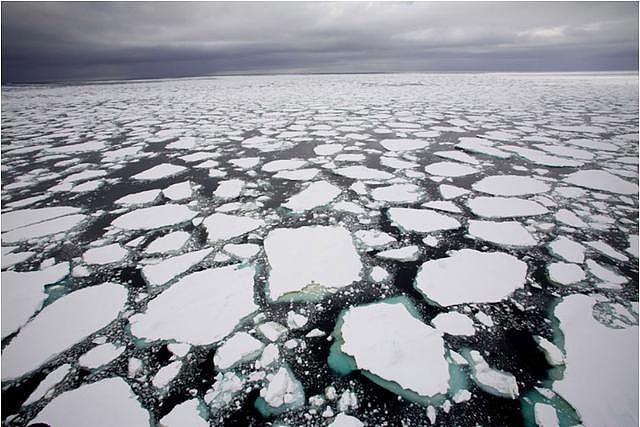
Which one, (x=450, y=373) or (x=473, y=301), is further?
(x=473, y=301)

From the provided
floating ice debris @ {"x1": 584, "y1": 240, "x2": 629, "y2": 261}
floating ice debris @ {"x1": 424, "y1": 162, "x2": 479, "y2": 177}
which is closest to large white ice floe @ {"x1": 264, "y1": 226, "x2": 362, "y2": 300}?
floating ice debris @ {"x1": 584, "y1": 240, "x2": 629, "y2": 261}

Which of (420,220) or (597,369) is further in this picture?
(420,220)

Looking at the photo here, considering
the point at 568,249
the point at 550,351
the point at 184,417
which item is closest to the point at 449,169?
the point at 568,249

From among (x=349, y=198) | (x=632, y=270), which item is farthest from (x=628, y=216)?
(x=349, y=198)

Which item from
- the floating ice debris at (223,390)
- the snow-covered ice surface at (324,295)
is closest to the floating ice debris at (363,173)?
the snow-covered ice surface at (324,295)

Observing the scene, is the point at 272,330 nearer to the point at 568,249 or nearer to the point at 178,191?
the point at 568,249

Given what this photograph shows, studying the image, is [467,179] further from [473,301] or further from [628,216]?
[473,301]
